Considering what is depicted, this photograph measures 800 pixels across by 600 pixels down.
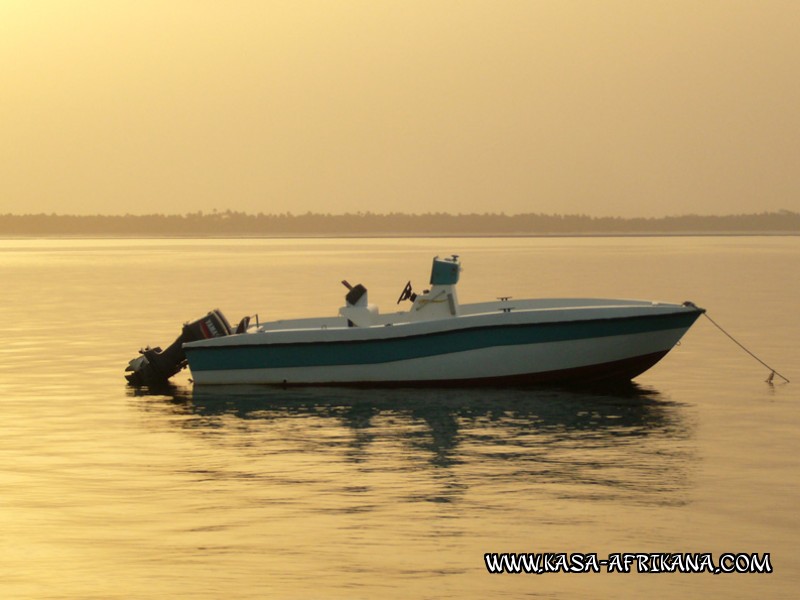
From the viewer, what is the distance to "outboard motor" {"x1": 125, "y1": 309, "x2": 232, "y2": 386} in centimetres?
2861

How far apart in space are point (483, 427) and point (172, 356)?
9.34m

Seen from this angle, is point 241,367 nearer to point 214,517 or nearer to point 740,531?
point 214,517

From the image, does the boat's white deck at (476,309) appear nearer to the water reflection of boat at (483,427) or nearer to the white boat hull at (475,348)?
the white boat hull at (475,348)

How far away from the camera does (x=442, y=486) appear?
17.8m

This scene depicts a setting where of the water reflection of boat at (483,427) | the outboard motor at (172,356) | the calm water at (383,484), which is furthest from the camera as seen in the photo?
the outboard motor at (172,356)

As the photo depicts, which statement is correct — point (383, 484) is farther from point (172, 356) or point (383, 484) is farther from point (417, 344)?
point (172, 356)

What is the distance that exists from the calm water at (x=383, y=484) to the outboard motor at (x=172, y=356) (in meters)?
0.65

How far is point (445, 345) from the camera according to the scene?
2711cm

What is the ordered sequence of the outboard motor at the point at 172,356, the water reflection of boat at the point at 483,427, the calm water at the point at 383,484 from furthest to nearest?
the outboard motor at the point at 172,356, the water reflection of boat at the point at 483,427, the calm water at the point at 383,484

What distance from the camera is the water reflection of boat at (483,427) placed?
753 inches

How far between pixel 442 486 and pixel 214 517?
3.40m

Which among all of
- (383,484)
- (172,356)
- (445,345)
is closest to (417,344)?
(445,345)

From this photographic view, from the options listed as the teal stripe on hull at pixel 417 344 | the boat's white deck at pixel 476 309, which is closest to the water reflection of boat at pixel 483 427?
the teal stripe on hull at pixel 417 344

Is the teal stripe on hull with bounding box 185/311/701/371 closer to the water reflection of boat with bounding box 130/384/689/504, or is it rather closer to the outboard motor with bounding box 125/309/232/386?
the outboard motor with bounding box 125/309/232/386
